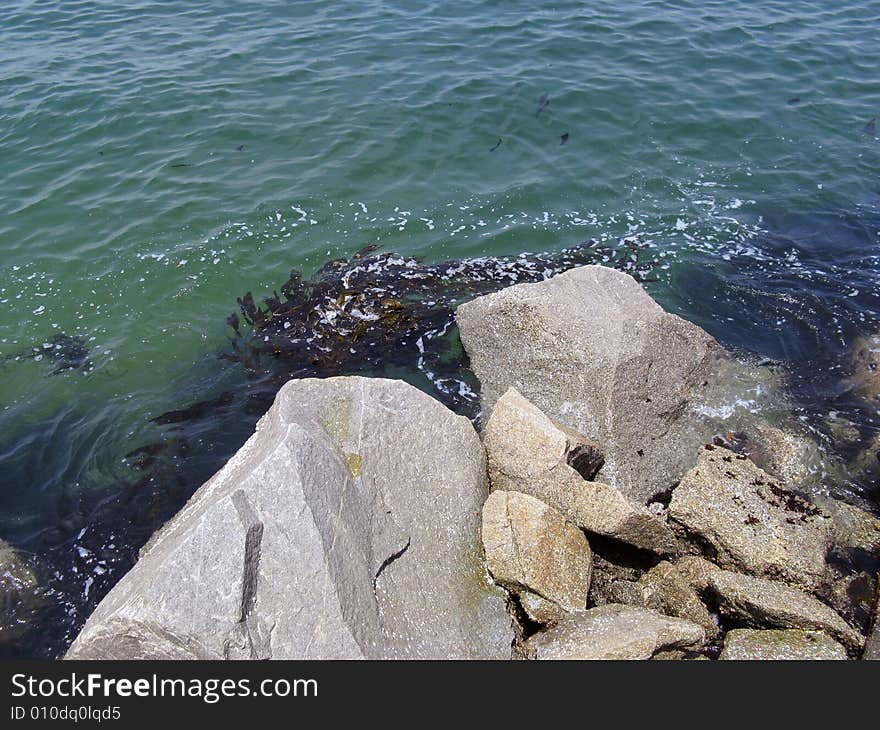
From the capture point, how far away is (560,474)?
6.04 m

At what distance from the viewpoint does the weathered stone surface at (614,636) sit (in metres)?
4.80

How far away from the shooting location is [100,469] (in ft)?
24.9

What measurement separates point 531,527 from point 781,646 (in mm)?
2001

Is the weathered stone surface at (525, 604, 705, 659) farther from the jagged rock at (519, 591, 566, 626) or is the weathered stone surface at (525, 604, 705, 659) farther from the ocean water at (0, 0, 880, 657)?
the ocean water at (0, 0, 880, 657)

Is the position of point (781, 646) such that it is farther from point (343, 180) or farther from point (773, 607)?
point (343, 180)

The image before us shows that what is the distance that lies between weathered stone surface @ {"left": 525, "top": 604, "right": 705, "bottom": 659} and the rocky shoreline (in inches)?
0.6

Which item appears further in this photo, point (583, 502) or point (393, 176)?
point (393, 176)

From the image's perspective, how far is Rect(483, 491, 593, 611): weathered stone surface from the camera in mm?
5379

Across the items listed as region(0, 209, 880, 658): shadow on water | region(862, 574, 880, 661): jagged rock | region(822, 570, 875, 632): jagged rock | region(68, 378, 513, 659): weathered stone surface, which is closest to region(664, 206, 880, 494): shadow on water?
region(0, 209, 880, 658): shadow on water

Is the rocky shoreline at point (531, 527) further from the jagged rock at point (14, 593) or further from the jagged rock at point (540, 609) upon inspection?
the jagged rock at point (14, 593)

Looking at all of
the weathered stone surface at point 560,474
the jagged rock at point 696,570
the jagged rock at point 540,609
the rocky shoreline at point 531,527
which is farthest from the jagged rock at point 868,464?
the jagged rock at point 540,609
